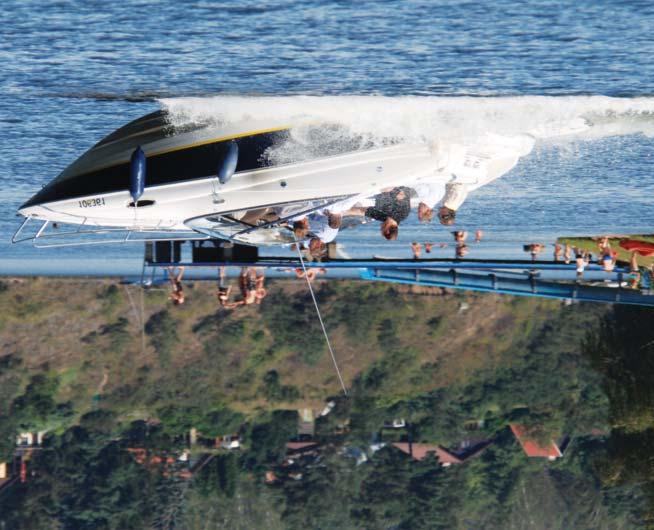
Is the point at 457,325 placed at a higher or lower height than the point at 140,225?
lower

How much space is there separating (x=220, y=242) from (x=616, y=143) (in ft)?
20.4

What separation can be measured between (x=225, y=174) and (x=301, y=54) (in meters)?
1.75

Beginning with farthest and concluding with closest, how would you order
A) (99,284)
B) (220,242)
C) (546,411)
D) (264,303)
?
(546,411)
(264,303)
(99,284)
(220,242)

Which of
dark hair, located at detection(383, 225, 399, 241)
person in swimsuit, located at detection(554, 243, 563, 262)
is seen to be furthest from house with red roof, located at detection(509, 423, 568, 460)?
dark hair, located at detection(383, 225, 399, 241)

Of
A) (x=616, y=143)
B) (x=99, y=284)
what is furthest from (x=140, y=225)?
(x=99, y=284)

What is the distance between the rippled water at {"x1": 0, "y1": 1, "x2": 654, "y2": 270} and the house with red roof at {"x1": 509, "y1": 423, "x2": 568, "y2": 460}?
17.6 meters

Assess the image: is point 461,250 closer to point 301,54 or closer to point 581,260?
point 581,260

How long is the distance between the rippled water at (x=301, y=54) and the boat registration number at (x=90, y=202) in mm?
1583

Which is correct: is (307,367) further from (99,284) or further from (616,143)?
(616,143)

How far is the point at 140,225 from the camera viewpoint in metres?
15.1

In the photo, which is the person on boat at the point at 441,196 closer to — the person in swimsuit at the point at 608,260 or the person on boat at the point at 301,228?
the person on boat at the point at 301,228

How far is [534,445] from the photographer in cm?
3350

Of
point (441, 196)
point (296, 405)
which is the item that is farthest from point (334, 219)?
point (296, 405)

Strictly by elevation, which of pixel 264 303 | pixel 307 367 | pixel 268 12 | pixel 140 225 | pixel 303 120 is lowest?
pixel 307 367
